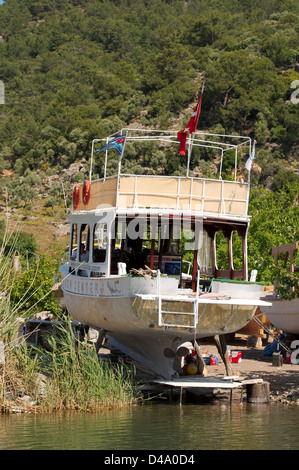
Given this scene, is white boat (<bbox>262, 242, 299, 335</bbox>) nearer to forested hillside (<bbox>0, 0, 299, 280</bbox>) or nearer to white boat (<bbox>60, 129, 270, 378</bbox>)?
white boat (<bbox>60, 129, 270, 378</bbox>)

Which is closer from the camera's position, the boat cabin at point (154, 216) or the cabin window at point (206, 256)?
the boat cabin at point (154, 216)

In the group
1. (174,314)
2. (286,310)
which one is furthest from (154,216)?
(286,310)

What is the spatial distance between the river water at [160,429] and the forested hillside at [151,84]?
101 feet

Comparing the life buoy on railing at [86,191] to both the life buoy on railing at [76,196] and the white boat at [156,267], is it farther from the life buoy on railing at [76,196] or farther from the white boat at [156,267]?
the life buoy on railing at [76,196]

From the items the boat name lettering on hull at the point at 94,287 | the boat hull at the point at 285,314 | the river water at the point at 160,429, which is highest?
the boat name lettering on hull at the point at 94,287

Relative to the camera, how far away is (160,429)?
15.2 meters

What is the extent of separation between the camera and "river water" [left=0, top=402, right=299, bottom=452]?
13914 millimetres

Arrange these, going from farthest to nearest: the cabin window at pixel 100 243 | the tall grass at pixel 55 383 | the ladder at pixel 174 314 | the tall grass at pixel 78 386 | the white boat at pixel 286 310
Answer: the white boat at pixel 286 310, the cabin window at pixel 100 243, the ladder at pixel 174 314, the tall grass at pixel 78 386, the tall grass at pixel 55 383

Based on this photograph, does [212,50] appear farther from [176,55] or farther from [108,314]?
[108,314]

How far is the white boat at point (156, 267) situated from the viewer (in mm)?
17656

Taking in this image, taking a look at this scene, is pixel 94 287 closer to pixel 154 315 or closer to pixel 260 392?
pixel 154 315

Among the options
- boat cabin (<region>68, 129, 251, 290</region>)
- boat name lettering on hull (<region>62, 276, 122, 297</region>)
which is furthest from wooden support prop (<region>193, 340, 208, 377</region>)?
boat name lettering on hull (<region>62, 276, 122, 297</region>)

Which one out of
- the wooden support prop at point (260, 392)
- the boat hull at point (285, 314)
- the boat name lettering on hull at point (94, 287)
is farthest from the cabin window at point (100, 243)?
the boat hull at point (285, 314)

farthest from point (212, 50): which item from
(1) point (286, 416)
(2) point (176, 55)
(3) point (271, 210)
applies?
(1) point (286, 416)
